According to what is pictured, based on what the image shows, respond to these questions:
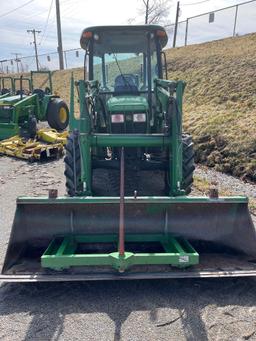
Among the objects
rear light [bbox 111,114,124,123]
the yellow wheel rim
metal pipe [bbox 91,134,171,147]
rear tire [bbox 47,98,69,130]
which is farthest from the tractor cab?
the yellow wheel rim

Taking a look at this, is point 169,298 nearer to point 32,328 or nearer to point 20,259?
point 32,328

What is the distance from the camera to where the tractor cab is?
5.61m

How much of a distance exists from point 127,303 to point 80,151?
2.29 meters

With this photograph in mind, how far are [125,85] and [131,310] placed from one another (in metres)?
→ 3.92

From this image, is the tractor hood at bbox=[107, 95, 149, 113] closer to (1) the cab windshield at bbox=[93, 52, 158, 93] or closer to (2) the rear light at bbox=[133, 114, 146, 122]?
(2) the rear light at bbox=[133, 114, 146, 122]

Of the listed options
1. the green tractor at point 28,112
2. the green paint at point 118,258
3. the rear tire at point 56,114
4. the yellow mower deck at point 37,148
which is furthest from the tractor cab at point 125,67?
the rear tire at point 56,114

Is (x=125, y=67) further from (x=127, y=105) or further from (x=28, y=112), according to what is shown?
(x=28, y=112)

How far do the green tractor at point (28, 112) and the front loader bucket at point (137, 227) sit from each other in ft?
Result: 26.3

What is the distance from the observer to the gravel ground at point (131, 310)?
306cm

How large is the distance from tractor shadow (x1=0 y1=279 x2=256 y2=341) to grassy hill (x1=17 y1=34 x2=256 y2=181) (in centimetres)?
440

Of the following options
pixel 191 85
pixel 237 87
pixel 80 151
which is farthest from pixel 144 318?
pixel 191 85

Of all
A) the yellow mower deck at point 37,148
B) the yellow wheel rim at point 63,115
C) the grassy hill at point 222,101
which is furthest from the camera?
the yellow wheel rim at point 63,115

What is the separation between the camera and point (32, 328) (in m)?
3.11

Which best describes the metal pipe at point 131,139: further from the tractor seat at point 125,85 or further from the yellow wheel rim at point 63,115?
the yellow wheel rim at point 63,115
